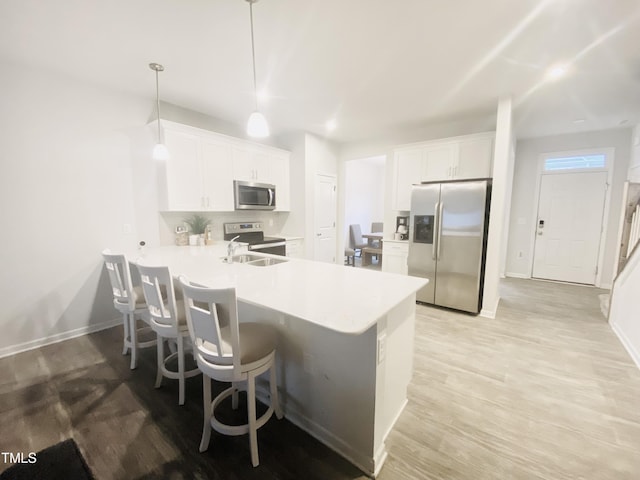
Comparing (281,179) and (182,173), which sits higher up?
(281,179)

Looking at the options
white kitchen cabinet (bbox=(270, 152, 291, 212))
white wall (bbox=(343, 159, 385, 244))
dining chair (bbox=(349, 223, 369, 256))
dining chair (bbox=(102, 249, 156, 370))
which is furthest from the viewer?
white wall (bbox=(343, 159, 385, 244))

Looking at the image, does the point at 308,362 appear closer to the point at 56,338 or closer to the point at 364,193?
the point at 56,338

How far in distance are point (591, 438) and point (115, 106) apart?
5.05 meters

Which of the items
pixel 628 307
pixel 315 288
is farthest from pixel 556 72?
pixel 315 288

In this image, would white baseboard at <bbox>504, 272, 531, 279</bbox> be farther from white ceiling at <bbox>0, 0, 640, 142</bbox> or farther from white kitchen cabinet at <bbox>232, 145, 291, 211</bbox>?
white kitchen cabinet at <bbox>232, 145, 291, 211</bbox>

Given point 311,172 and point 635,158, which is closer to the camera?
point 635,158

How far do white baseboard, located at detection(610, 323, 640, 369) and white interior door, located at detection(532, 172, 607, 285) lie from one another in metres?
2.21

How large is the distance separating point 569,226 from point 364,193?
475 centimetres

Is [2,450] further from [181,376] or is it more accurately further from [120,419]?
[181,376]

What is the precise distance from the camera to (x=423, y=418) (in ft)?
5.82

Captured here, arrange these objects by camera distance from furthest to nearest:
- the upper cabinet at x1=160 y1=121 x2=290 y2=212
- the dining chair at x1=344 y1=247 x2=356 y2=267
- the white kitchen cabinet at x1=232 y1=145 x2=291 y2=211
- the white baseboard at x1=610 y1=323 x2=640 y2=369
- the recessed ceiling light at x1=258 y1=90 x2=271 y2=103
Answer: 1. the dining chair at x1=344 y1=247 x2=356 y2=267
2. the white kitchen cabinet at x1=232 y1=145 x2=291 y2=211
3. the upper cabinet at x1=160 y1=121 x2=290 y2=212
4. the recessed ceiling light at x1=258 y1=90 x2=271 y2=103
5. the white baseboard at x1=610 y1=323 x2=640 y2=369

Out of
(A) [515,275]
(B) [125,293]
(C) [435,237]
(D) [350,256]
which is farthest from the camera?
(D) [350,256]

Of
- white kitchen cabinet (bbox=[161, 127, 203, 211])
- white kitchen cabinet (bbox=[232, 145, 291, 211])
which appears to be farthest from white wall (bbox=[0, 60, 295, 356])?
white kitchen cabinet (bbox=[232, 145, 291, 211])

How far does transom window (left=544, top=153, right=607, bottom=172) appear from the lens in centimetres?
455
